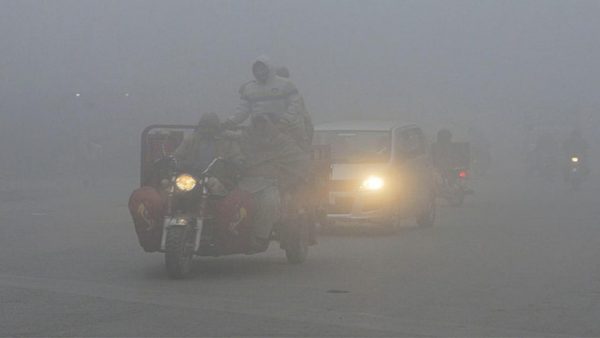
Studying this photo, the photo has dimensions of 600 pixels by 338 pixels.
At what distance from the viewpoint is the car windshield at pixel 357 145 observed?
1974cm

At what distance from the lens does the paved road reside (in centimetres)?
906

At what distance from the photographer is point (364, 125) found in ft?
67.9

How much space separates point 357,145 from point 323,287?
8.67 meters

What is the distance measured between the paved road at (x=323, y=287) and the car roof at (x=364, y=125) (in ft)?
6.00

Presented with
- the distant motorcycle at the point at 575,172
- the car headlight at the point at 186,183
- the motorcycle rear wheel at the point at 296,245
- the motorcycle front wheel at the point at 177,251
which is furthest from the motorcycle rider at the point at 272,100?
the distant motorcycle at the point at 575,172

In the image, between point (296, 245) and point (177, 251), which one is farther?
point (296, 245)

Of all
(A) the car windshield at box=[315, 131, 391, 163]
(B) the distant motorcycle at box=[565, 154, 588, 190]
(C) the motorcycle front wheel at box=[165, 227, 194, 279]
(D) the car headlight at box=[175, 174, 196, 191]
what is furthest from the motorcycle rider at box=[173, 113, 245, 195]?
(B) the distant motorcycle at box=[565, 154, 588, 190]

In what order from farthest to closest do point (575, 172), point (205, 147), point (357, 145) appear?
1. point (575, 172)
2. point (357, 145)
3. point (205, 147)

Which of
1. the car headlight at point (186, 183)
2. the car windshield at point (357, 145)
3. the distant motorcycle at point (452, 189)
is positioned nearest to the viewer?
the car headlight at point (186, 183)

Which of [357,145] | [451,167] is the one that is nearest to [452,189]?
[451,167]

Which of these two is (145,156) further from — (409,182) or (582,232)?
(582,232)

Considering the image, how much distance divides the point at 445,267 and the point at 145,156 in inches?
145

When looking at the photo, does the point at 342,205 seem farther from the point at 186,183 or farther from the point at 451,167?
the point at 451,167

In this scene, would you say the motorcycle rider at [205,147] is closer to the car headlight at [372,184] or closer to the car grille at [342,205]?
the car grille at [342,205]
